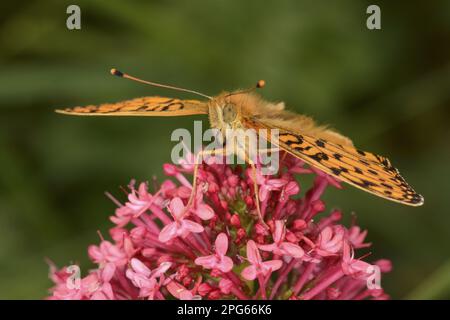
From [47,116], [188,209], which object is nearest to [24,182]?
[47,116]

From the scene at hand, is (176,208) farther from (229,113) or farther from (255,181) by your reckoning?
(229,113)

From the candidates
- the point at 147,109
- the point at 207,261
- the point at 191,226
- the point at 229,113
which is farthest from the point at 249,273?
the point at 147,109

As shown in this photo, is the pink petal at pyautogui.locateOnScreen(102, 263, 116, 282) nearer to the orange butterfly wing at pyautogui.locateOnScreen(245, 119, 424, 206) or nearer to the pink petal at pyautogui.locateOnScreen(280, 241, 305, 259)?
the pink petal at pyautogui.locateOnScreen(280, 241, 305, 259)

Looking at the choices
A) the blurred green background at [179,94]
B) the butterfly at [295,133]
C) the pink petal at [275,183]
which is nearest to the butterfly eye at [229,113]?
the butterfly at [295,133]

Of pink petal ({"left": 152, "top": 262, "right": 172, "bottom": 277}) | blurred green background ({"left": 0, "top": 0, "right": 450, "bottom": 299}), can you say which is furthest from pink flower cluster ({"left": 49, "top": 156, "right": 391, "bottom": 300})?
blurred green background ({"left": 0, "top": 0, "right": 450, "bottom": 299})

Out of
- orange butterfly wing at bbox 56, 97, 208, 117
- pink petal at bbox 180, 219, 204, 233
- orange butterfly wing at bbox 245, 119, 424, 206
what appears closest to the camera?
orange butterfly wing at bbox 245, 119, 424, 206

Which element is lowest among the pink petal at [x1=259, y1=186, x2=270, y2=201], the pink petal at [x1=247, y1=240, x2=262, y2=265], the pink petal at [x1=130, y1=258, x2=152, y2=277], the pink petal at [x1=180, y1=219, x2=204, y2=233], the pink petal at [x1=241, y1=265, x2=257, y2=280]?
the pink petal at [x1=130, y1=258, x2=152, y2=277]
